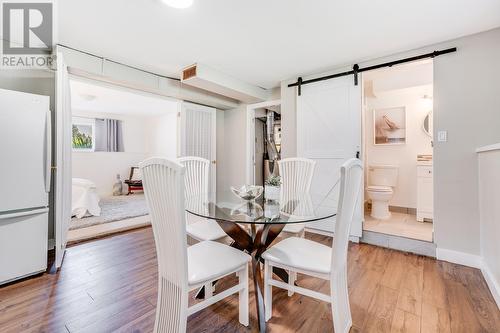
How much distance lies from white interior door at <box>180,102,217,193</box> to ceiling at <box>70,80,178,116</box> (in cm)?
40

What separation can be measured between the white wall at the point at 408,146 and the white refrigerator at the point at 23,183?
4632 mm

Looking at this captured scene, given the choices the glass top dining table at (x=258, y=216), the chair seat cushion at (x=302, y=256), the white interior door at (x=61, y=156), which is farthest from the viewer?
the white interior door at (x=61, y=156)

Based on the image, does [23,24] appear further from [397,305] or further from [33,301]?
[397,305]

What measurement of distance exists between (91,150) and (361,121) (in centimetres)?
664

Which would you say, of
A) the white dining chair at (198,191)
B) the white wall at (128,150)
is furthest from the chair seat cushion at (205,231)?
the white wall at (128,150)

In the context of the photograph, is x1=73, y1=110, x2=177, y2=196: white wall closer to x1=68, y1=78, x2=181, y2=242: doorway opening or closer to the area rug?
x1=68, y1=78, x2=181, y2=242: doorway opening

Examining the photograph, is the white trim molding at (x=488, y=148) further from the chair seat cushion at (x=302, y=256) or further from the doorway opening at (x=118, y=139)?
the doorway opening at (x=118, y=139)

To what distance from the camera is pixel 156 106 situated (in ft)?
19.3

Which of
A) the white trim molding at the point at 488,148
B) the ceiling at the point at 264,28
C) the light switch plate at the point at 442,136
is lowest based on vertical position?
the white trim molding at the point at 488,148

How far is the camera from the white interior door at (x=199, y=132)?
4.00 meters

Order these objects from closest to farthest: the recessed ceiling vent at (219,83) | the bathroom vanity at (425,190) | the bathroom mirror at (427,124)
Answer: the recessed ceiling vent at (219,83)
the bathroom vanity at (425,190)
the bathroom mirror at (427,124)

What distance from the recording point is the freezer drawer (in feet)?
6.22

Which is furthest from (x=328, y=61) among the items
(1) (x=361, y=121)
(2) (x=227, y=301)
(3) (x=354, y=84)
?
(2) (x=227, y=301)

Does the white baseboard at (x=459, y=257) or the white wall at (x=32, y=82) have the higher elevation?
the white wall at (x=32, y=82)
